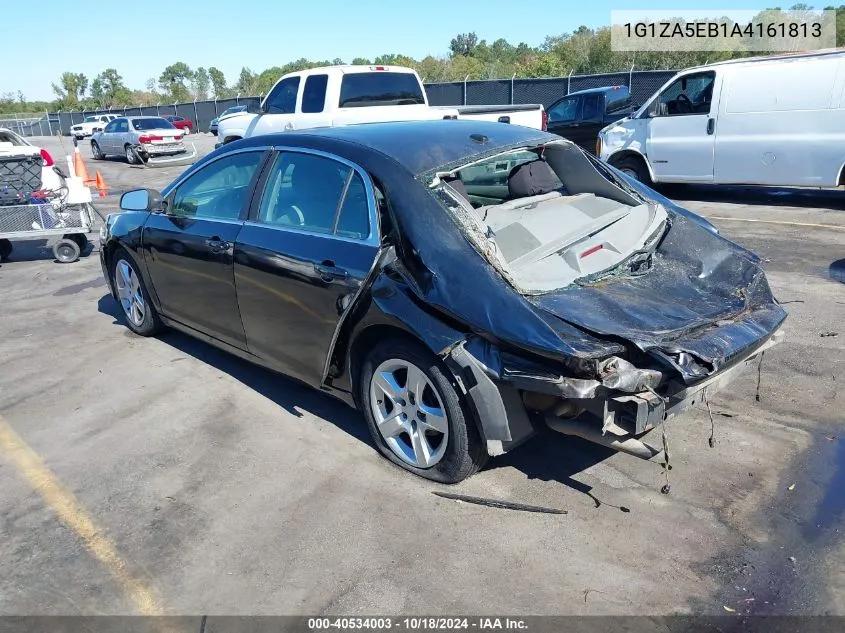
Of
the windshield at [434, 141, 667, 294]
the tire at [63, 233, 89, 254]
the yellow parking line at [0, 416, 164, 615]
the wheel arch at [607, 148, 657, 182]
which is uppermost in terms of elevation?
the windshield at [434, 141, 667, 294]

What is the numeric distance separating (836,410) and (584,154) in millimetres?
2184

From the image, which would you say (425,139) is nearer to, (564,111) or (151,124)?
(564,111)

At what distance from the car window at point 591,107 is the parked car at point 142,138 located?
582 inches

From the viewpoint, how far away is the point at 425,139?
3.96 metres

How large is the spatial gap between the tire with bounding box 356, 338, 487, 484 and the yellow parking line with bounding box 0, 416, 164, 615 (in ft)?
4.47

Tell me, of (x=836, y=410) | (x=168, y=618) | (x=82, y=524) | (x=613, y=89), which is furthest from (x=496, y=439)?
(x=613, y=89)

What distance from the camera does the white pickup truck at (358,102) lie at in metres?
11.3

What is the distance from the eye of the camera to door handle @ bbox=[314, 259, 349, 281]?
3.64m

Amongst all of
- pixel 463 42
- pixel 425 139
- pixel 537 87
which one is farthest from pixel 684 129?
pixel 463 42

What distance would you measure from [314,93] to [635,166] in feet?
18.2

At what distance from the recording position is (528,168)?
459 cm

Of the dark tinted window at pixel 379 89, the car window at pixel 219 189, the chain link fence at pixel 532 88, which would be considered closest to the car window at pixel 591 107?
the dark tinted window at pixel 379 89

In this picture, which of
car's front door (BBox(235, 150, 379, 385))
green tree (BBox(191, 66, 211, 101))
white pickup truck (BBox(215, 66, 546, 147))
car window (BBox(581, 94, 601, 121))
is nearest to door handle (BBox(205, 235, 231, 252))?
car's front door (BBox(235, 150, 379, 385))

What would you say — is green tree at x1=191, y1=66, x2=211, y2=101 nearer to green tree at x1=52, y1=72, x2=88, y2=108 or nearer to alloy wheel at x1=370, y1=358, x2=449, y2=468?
green tree at x1=52, y1=72, x2=88, y2=108
